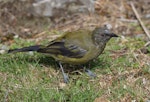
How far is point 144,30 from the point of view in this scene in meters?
8.12

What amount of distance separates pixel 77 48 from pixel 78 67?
0.49 meters

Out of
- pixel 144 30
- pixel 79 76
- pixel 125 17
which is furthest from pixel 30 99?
pixel 125 17

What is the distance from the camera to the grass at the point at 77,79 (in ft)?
18.4

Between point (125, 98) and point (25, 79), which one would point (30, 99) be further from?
point (125, 98)

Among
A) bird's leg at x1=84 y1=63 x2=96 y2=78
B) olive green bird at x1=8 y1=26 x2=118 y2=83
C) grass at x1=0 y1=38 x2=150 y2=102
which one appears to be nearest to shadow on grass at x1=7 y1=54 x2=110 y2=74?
grass at x1=0 y1=38 x2=150 y2=102

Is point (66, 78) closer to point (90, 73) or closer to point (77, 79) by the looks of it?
point (77, 79)

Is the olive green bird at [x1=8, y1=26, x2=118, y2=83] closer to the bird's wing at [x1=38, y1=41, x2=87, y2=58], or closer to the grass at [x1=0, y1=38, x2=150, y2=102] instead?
the bird's wing at [x1=38, y1=41, x2=87, y2=58]

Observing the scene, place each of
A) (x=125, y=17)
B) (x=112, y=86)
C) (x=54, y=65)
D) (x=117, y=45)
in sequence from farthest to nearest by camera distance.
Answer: (x=125, y=17)
(x=117, y=45)
(x=54, y=65)
(x=112, y=86)

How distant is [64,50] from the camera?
6281 millimetres

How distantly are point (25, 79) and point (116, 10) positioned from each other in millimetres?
3768

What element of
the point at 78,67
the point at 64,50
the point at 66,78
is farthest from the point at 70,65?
the point at 66,78

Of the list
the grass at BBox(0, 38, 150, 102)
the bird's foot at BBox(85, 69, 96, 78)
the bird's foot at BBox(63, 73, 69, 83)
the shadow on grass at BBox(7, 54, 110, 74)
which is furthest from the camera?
the shadow on grass at BBox(7, 54, 110, 74)

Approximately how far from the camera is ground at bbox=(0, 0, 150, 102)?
18.6 ft

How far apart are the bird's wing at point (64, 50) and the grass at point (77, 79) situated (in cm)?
28
